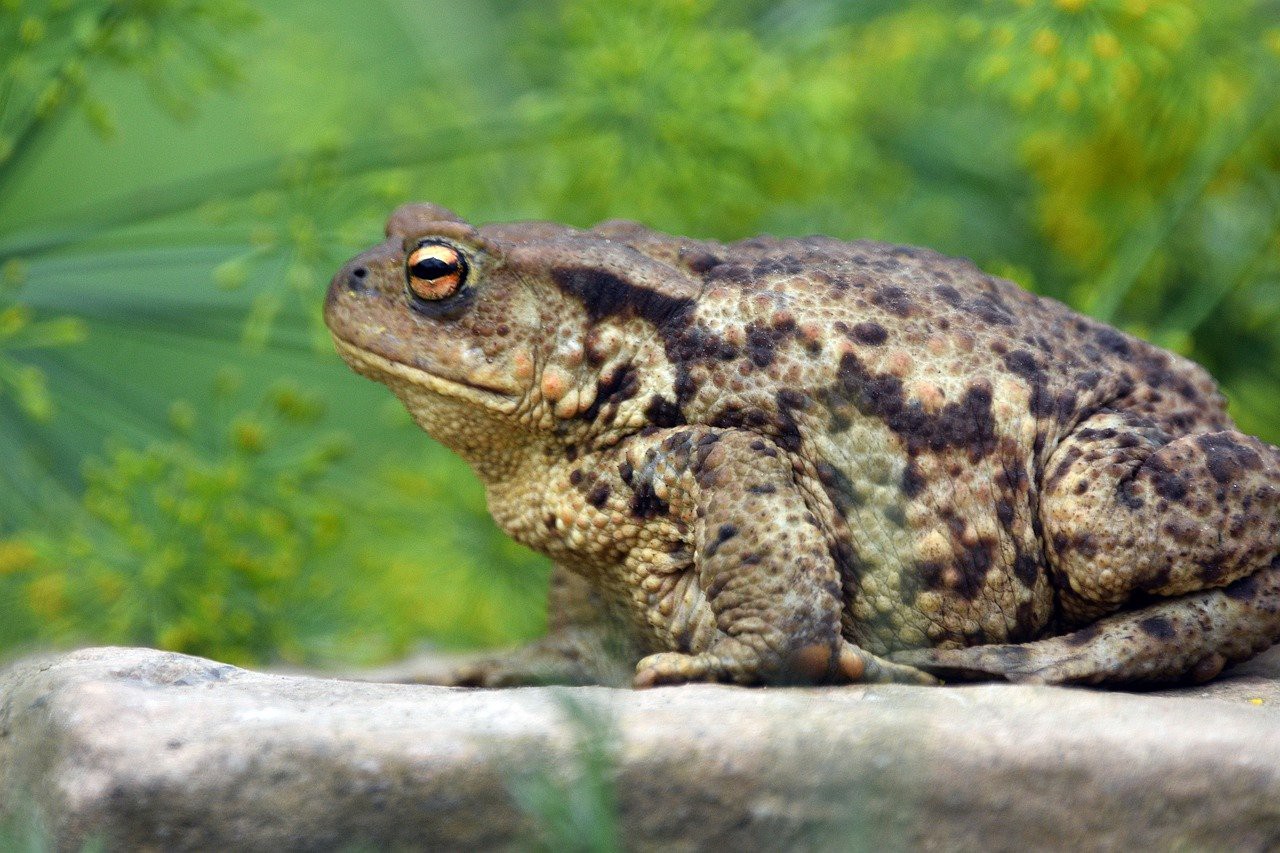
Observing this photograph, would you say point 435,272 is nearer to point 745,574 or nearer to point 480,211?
point 745,574

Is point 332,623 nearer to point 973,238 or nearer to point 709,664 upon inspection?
point 709,664

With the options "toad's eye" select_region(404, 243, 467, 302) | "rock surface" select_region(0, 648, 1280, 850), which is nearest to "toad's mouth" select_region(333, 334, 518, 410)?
"toad's eye" select_region(404, 243, 467, 302)

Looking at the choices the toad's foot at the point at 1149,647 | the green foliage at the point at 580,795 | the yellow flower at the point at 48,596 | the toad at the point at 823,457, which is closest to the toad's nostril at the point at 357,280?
the toad at the point at 823,457

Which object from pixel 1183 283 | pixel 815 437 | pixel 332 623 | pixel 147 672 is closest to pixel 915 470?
pixel 815 437

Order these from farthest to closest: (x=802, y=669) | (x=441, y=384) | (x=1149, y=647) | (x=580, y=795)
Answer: (x=441, y=384) < (x=1149, y=647) < (x=802, y=669) < (x=580, y=795)

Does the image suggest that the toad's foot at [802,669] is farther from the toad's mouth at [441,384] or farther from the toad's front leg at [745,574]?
the toad's mouth at [441,384]

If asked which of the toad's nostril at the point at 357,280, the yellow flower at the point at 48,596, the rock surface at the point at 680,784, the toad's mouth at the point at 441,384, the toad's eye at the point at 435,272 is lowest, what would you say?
the yellow flower at the point at 48,596

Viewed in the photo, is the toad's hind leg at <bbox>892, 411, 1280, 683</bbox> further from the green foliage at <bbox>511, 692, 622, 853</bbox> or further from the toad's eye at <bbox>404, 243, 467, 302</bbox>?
the toad's eye at <bbox>404, 243, 467, 302</bbox>

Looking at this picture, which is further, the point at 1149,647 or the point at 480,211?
the point at 480,211

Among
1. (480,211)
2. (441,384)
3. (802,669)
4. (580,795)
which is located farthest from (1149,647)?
(480,211)

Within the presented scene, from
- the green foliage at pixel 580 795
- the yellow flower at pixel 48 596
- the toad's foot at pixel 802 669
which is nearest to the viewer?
the green foliage at pixel 580 795
